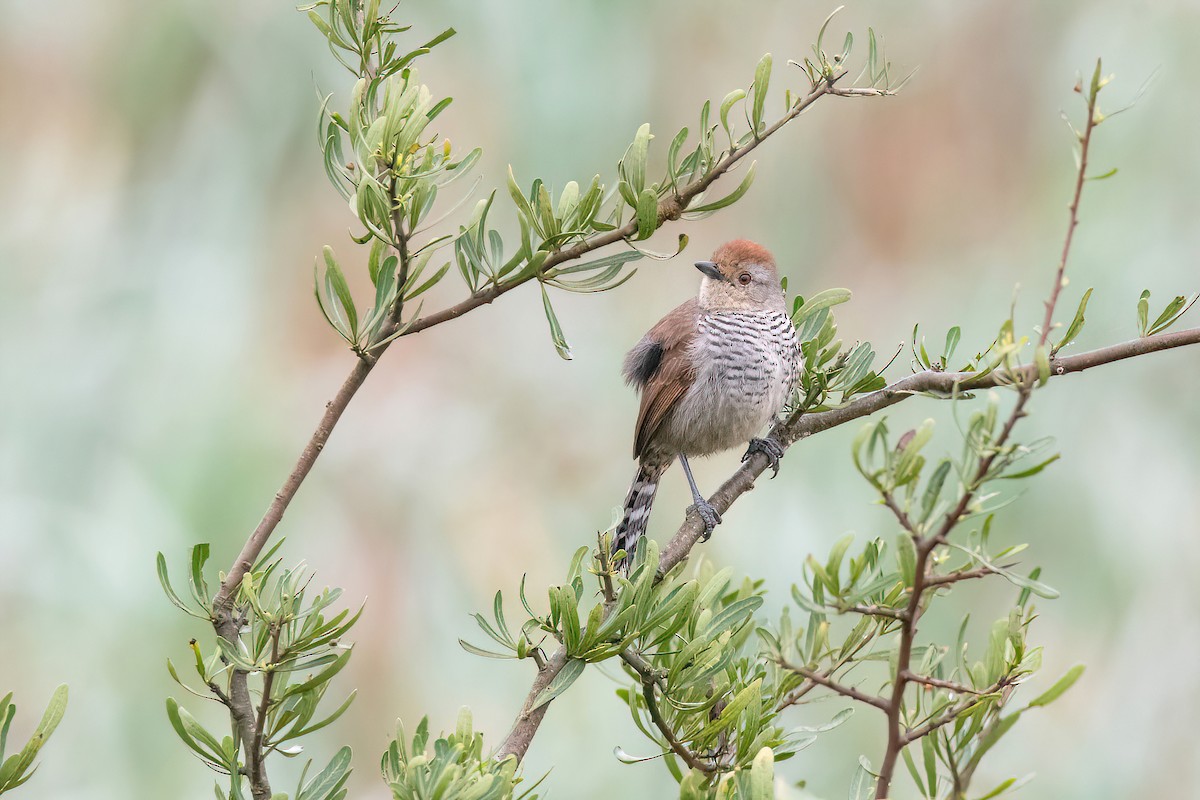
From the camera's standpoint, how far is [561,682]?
2.75ft

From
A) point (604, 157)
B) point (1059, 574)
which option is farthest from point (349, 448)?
point (1059, 574)

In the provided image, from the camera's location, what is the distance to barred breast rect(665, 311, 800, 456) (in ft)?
8.35

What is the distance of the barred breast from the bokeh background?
0.64 m

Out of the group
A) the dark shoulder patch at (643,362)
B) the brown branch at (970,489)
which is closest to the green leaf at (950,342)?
the brown branch at (970,489)

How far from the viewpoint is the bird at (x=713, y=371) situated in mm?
2555

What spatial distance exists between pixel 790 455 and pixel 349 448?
1.34 m

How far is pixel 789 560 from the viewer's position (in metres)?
3.11

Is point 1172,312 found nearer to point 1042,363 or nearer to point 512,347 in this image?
point 1042,363

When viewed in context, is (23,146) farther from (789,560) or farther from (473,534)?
(789,560)

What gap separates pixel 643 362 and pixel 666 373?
4.9 inches

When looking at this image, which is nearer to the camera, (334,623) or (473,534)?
(334,623)

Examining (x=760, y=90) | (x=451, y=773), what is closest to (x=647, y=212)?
(x=760, y=90)

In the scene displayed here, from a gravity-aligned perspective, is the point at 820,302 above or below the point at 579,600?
above

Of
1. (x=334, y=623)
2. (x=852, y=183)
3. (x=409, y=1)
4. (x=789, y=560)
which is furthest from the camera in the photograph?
(x=852, y=183)
